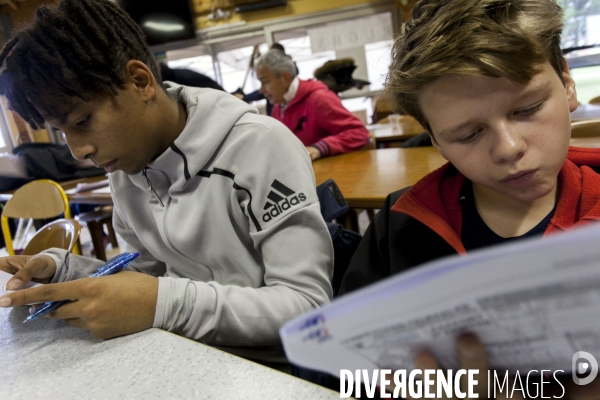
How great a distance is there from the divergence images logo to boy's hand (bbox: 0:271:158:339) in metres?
0.55

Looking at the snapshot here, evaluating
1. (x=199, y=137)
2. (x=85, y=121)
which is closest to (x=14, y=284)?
(x=85, y=121)

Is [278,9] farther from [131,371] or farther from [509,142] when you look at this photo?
[131,371]

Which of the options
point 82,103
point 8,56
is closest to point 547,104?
point 82,103

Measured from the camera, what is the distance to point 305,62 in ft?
18.2

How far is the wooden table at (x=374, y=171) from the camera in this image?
142 cm

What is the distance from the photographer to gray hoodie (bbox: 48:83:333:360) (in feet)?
2.44

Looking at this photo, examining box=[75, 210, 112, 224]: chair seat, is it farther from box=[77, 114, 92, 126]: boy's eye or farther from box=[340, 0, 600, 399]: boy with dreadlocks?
box=[340, 0, 600, 399]: boy with dreadlocks

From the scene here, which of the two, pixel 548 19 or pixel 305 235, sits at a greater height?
pixel 548 19

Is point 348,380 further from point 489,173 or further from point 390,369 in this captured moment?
point 489,173

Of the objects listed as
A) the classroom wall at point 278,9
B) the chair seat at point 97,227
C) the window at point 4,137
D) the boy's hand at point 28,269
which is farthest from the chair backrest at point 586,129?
the window at point 4,137

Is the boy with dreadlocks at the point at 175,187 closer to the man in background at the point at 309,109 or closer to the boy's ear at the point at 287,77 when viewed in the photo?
the man in background at the point at 309,109

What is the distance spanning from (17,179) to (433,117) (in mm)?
4125

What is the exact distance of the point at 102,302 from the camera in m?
0.62

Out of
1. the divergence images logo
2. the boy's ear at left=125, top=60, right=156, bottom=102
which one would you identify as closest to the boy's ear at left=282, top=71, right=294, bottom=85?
the boy's ear at left=125, top=60, right=156, bottom=102
